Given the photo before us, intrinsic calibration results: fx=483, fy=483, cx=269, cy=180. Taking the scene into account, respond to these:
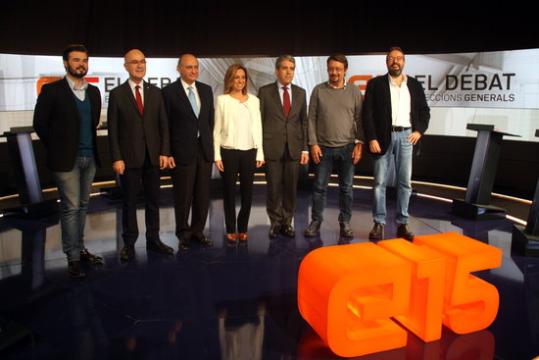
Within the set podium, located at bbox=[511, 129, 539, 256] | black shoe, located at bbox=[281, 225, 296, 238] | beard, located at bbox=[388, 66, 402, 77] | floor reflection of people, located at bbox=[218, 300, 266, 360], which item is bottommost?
floor reflection of people, located at bbox=[218, 300, 266, 360]

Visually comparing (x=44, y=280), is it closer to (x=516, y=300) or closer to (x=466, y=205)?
(x=516, y=300)

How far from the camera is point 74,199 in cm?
343

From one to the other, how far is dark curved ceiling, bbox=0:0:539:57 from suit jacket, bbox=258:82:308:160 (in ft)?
10.4

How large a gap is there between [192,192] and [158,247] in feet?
1.75

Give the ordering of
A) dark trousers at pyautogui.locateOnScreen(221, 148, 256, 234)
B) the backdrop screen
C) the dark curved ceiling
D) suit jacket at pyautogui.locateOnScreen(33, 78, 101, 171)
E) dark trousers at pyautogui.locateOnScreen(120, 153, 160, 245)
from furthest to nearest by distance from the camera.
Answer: the dark curved ceiling < the backdrop screen < dark trousers at pyautogui.locateOnScreen(221, 148, 256, 234) < dark trousers at pyautogui.locateOnScreen(120, 153, 160, 245) < suit jacket at pyautogui.locateOnScreen(33, 78, 101, 171)

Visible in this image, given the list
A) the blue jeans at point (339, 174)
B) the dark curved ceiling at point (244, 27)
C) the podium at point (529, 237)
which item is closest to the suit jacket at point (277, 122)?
the blue jeans at point (339, 174)

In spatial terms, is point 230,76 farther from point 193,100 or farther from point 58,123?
point 58,123

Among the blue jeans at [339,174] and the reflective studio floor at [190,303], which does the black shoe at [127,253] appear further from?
the blue jeans at [339,174]

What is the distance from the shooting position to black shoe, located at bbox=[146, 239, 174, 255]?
13.0 ft

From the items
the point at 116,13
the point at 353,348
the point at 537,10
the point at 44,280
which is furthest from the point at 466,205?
the point at 116,13

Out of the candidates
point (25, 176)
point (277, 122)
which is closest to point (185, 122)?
point (277, 122)

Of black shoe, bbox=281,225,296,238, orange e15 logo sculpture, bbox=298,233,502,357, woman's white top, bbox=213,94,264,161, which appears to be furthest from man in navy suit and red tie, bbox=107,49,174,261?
orange e15 logo sculpture, bbox=298,233,502,357

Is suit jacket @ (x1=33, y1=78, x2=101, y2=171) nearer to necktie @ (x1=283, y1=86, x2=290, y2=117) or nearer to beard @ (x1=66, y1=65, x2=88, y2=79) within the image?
beard @ (x1=66, y1=65, x2=88, y2=79)

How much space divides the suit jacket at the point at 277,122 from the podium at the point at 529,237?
2.02 m
